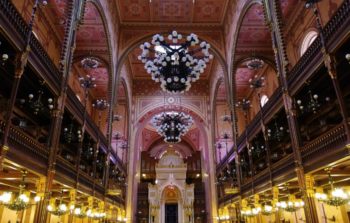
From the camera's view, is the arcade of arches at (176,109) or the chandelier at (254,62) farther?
the chandelier at (254,62)

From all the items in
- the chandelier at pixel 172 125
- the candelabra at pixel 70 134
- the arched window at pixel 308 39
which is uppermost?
the arched window at pixel 308 39

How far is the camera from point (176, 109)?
23.5 m

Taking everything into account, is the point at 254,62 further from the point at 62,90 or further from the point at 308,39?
the point at 62,90

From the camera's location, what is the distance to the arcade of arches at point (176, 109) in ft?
24.3

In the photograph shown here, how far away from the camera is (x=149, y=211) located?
84.0ft

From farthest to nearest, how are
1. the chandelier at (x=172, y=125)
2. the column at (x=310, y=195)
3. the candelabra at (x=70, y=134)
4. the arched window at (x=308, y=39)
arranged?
the chandelier at (x=172, y=125) < the arched window at (x=308, y=39) < the candelabra at (x=70, y=134) < the column at (x=310, y=195)

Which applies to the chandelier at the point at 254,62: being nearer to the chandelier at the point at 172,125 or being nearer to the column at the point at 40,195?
the chandelier at the point at 172,125

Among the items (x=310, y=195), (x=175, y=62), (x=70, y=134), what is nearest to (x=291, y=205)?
(x=310, y=195)

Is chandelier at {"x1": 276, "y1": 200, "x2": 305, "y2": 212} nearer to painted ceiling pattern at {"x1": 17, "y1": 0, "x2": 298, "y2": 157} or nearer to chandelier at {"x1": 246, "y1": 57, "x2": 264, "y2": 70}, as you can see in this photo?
chandelier at {"x1": 246, "y1": 57, "x2": 264, "y2": 70}

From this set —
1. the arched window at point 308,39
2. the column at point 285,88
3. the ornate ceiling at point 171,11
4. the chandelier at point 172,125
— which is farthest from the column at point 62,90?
the arched window at point 308,39

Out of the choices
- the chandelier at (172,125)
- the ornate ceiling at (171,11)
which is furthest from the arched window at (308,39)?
the chandelier at (172,125)

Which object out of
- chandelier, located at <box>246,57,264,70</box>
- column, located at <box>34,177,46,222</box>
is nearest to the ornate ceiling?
chandelier, located at <box>246,57,264,70</box>

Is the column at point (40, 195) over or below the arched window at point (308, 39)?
below

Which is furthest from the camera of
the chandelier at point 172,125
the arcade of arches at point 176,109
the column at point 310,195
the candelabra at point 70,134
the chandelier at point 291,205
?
the chandelier at point 172,125
